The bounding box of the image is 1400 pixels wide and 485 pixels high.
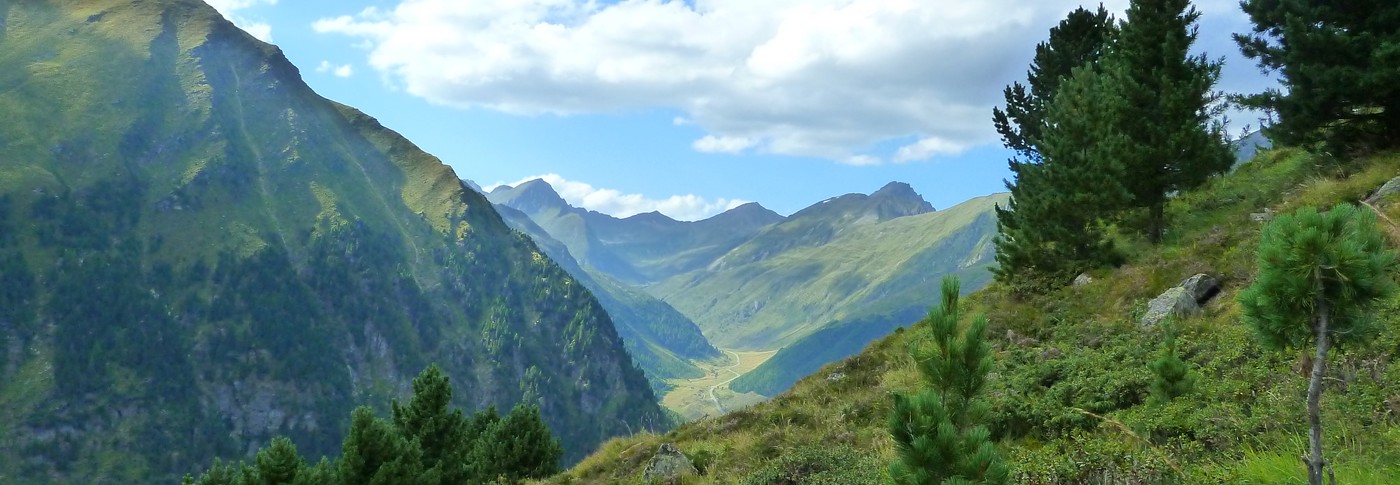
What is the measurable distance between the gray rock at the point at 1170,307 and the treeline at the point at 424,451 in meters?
19.7

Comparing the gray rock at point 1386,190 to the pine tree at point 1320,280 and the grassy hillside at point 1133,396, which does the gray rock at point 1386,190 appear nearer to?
the grassy hillside at point 1133,396

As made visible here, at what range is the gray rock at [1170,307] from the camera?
1585cm

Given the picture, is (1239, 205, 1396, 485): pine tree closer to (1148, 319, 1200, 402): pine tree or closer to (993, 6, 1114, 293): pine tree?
(1148, 319, 1200, 402): pine tree

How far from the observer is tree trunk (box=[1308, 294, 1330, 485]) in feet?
16.5

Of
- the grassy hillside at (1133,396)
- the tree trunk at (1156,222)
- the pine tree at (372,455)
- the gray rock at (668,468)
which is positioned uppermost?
the tree trunk at (1156,222)

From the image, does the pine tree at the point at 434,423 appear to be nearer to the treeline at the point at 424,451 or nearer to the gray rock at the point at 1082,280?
the treeline at the point at 424,451

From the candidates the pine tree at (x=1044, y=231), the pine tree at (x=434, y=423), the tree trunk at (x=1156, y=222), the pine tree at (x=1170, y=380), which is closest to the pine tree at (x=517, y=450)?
the pine tree at (x=434, y=423)

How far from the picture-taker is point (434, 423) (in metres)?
33.7

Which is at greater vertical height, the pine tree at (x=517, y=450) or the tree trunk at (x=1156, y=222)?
the tree trunk at (x=1156, y=222)

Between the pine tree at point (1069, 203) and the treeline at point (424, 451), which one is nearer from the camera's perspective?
the pine tree at point (1069, 203)

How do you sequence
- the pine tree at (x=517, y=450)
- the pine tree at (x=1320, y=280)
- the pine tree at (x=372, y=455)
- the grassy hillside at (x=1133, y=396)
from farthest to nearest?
1. the pine tree at (x=517, y=450)
2. the pine tree at (x=372, y=455)
3. the grassy hillside at (x=1133, y=396)
4. the pine tree at (x=1320, y=280)

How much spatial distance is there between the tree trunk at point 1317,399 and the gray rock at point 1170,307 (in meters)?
11.5

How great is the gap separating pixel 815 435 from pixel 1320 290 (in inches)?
461

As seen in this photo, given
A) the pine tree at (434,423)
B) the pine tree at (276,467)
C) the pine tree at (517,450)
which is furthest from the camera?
the pine tree at (434,423)
